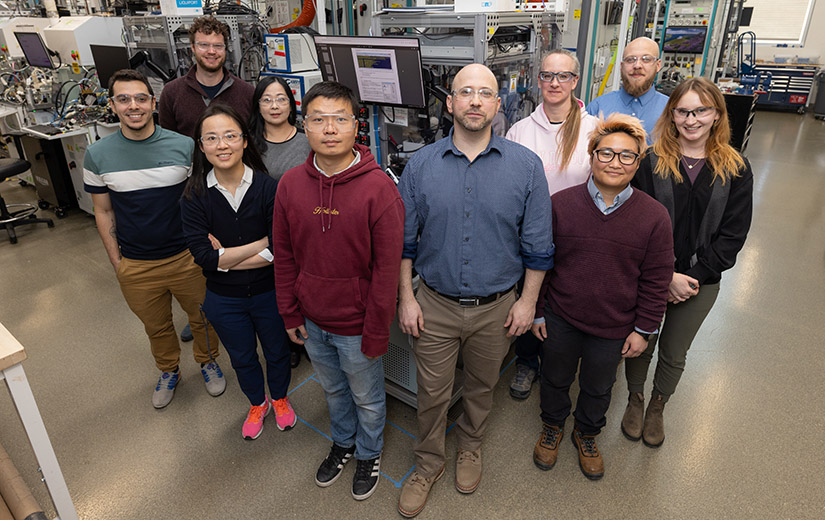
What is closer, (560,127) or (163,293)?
(560,127)

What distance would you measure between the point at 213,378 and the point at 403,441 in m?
1.05

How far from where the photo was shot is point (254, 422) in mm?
2271

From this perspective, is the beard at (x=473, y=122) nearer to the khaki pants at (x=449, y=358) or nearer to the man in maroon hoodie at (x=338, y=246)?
the man in maroon hoodie at (x=338, y=246)

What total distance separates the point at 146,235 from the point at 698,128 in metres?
2.18

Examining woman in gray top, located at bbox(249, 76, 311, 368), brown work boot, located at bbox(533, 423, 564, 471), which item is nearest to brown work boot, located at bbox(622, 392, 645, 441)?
brown work boot, located at bbox(533, 423, 564, 471)

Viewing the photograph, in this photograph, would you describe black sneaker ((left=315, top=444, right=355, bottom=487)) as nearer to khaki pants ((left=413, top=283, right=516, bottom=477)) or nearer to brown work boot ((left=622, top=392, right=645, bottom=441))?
khaki pants ((left=413, top=283, right=516, bottom=477))

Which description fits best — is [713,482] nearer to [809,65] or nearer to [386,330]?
[386,330]

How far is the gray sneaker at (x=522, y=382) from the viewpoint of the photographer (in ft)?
8.18

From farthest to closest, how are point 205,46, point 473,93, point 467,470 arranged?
point 205,46, point 467,470, point 473,93

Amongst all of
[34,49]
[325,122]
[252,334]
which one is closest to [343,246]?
[325,122]

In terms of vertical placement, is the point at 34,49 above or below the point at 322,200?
above

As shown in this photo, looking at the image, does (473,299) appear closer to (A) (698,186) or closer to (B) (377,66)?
(A) (698,186)

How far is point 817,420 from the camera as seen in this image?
234cm

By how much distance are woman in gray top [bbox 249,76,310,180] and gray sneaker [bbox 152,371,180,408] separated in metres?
1.17
